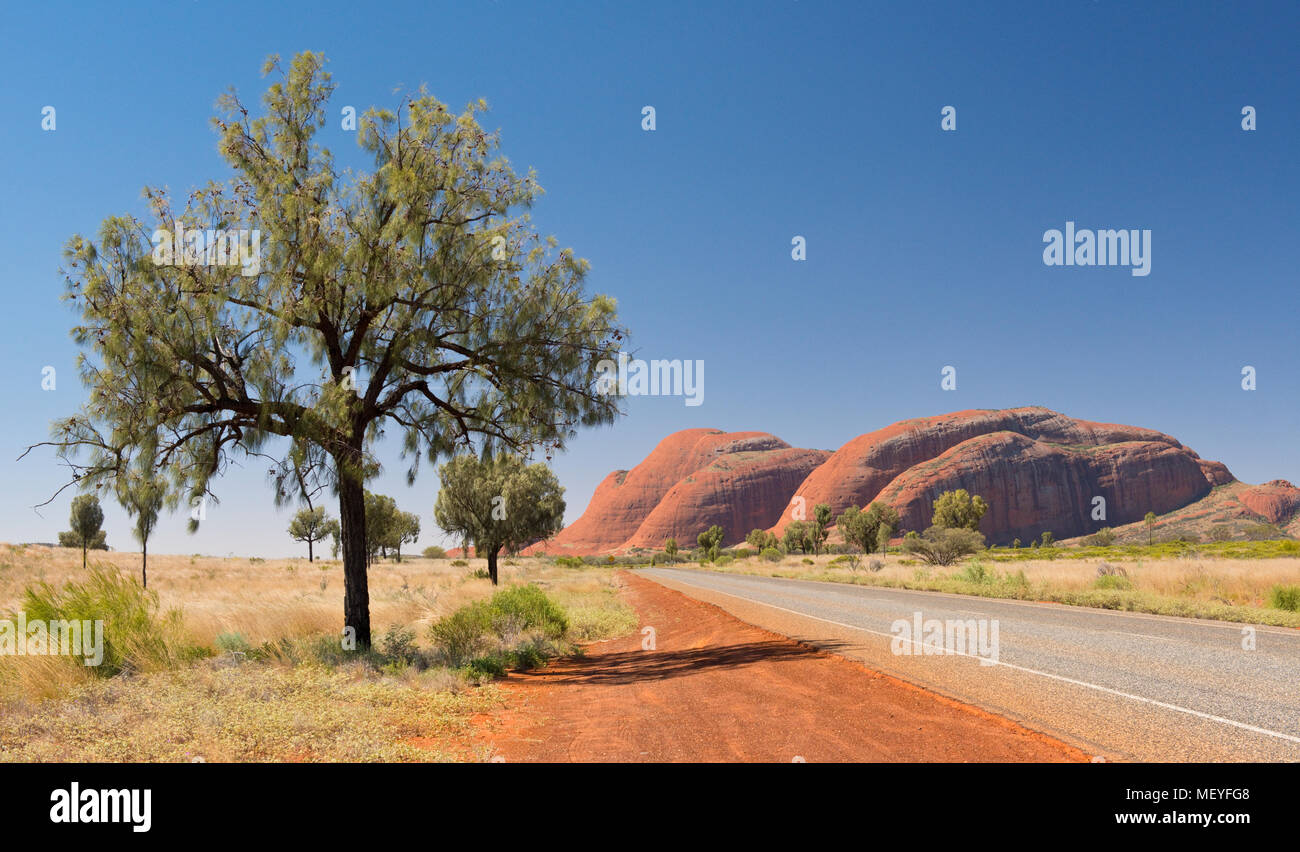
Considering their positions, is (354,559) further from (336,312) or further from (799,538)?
(799,538)

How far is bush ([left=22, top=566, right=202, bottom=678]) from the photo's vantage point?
943 centimetres

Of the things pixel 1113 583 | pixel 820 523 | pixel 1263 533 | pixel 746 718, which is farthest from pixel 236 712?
pixel 1263 533

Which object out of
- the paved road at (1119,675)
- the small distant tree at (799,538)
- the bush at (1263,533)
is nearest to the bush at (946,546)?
the paved road at (1119,675)

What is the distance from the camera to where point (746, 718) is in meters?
6.73

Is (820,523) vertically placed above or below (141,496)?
below

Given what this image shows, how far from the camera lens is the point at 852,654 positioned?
11.0 m

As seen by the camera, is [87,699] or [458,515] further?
[458,515]

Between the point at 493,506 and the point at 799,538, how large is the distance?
84364 mm

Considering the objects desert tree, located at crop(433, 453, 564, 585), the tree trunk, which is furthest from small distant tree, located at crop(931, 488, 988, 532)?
the tree trunk
